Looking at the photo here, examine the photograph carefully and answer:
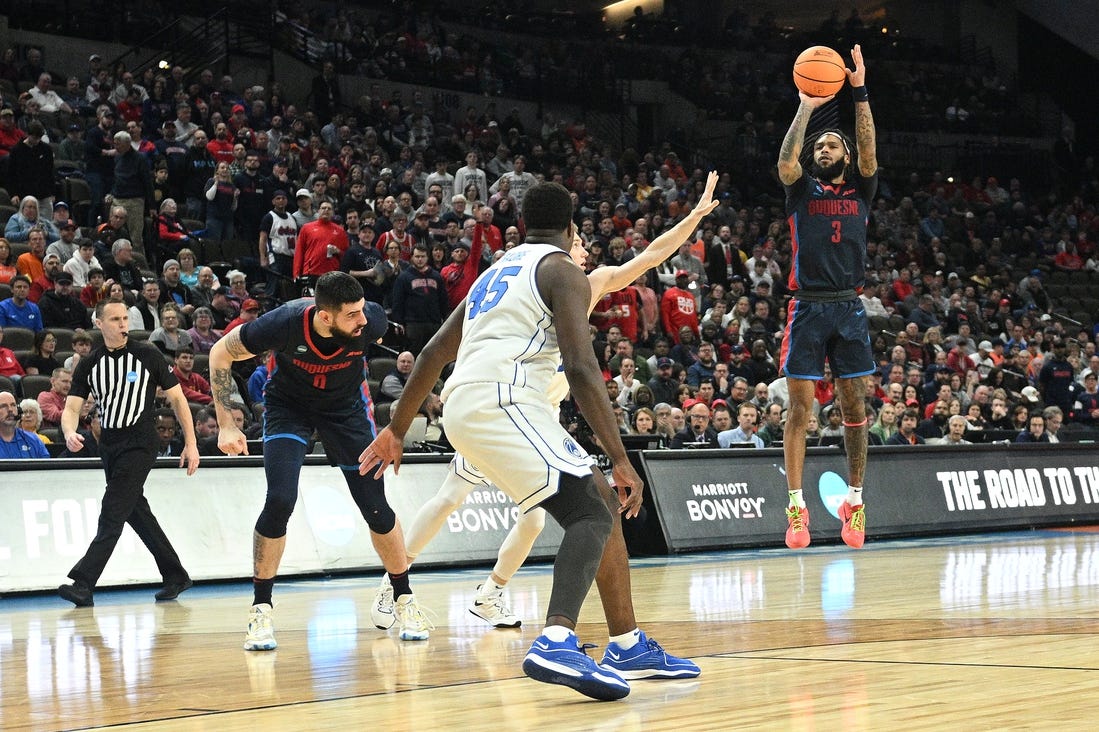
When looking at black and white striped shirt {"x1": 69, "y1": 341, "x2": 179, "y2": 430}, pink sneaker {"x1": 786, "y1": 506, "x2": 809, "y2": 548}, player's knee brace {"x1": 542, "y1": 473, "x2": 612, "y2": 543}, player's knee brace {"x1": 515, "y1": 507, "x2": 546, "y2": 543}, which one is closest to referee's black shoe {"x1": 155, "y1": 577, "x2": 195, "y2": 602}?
black and white striped shirt {"x1": 69, "y1": 341, "x2": 179, "y2": 430}

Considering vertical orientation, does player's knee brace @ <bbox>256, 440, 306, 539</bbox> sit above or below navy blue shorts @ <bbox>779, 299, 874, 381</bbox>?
below

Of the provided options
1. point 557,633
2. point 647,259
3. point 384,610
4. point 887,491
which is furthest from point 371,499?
point 887,491

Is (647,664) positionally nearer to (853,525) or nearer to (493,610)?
(493,610)

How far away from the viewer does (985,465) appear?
658 inches

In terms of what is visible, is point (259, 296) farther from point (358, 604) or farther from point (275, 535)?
point (275, 535)

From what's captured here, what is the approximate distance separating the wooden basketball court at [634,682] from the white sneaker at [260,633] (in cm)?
8

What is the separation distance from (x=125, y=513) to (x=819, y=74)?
5986mm

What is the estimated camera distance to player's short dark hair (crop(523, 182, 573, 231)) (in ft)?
18.4

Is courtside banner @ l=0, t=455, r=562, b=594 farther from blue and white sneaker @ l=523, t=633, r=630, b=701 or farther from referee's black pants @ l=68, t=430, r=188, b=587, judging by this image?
blue and white sneaker @ l=523, t=633, r=630, b=701

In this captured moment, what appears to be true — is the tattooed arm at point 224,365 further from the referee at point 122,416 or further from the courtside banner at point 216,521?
the courtside banner at point 216,521

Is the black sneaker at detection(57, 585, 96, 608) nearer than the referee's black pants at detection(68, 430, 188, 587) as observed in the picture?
Yes

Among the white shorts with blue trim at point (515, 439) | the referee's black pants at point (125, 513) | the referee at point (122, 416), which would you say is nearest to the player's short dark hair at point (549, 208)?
the white shorts with blue trim at point (515, 439)

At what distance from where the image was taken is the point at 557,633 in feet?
16.3

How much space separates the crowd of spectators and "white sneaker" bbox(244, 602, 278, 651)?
22.1 ft
